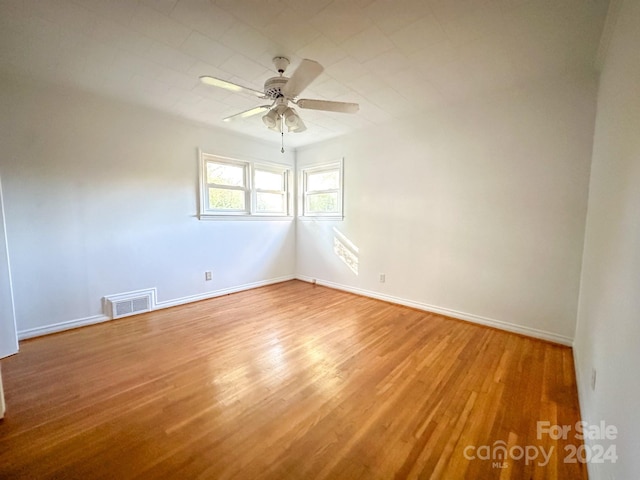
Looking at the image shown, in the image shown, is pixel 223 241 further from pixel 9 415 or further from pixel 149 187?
pixel 9 415

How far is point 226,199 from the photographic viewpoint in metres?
Answer: 4.06

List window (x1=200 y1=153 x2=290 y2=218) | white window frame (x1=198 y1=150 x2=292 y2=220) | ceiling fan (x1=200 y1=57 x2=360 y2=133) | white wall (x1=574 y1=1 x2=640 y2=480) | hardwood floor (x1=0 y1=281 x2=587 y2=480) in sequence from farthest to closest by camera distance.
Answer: window (x1=200 y1=153 x2=290 y2=218), white window frame (x1=198 y1=150 x2=292 y2=220), ceiling fan (x1=200 y1=57 x2=360 y2=133), hardwood floor (x1=0 y1=281 x2=587 y2=480), white wall (x1=574 y1=1 x2=640 y2=480)

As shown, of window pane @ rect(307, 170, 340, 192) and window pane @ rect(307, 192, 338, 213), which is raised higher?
window pane @ rect(307, 170, 340, 192)

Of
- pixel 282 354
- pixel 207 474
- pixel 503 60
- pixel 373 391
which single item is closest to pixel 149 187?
pixel 282 354

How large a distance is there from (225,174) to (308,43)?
256 cm

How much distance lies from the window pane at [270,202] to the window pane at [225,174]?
16.4 inches

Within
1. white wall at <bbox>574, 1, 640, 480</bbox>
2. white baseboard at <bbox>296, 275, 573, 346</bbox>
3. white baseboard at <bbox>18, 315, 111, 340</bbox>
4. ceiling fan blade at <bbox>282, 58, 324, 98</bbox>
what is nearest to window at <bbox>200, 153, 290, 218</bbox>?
white baseboard at <bbox>18, 315, 111, 340</bbox>

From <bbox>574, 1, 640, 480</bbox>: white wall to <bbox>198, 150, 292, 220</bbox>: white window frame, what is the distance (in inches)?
157

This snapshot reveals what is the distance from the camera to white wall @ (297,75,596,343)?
238 centimetres

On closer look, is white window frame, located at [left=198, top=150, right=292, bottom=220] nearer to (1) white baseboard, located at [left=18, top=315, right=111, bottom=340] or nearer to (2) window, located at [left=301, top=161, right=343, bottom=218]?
(2) window, located at [left=301, top=161, right=343, bottom=218]

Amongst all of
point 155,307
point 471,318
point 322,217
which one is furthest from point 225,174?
point 471,318

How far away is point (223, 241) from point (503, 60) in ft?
12.7

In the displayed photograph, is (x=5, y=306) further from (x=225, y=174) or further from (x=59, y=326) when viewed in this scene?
(x=225, y=174)

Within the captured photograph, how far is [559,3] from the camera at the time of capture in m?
1.53
